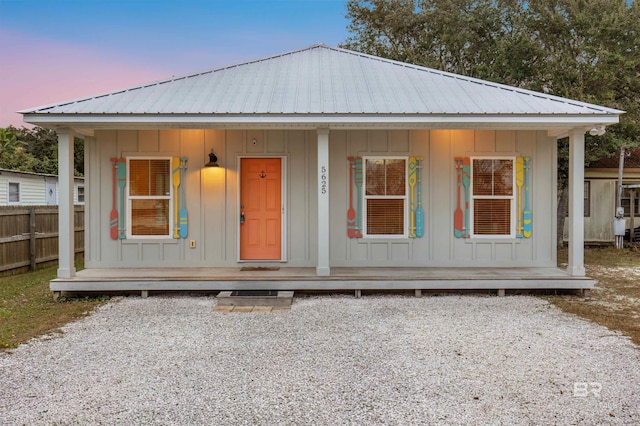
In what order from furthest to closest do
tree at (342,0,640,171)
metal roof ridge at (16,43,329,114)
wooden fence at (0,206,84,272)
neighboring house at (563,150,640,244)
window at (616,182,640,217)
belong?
1. window at (616,182,640,217)
2. neighboring house at (563,150,640,244)
3. tree at (342,0,640,171)
4. wooden fence at (0,206,84,272)
5. metal roof ridge at (16,43,329,114)

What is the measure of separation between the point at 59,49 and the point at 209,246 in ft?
39.6

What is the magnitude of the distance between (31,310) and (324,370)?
4340 mm

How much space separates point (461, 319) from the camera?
5.21 meters

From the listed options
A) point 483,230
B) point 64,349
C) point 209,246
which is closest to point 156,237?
point 209,246

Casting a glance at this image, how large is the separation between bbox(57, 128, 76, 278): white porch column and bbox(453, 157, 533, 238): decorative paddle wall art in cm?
594

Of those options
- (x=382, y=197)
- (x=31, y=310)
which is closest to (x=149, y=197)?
(x=31, y=310)

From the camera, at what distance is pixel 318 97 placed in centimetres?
666

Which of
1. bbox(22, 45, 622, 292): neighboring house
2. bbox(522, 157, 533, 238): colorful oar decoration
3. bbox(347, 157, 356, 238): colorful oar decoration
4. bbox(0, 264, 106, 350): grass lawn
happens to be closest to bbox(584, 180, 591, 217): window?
bbox(22, 45, 622, 292): neighboring house

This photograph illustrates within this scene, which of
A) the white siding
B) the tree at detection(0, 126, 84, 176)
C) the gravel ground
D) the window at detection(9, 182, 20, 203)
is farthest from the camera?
the tree at detection(0, 126, 84, 176)

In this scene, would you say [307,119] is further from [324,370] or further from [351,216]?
[324,370]

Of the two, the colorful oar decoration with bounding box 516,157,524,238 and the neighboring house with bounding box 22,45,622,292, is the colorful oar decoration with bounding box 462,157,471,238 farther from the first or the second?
the colorful oar decoration with bounding box 516,157,524,238

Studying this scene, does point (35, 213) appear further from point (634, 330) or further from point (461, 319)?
point (634, 330)

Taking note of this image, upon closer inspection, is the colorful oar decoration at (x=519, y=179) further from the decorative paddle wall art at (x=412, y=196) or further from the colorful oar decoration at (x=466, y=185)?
the decorative paddle wall art at (x=412, y=196)

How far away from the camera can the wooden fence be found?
822cm
